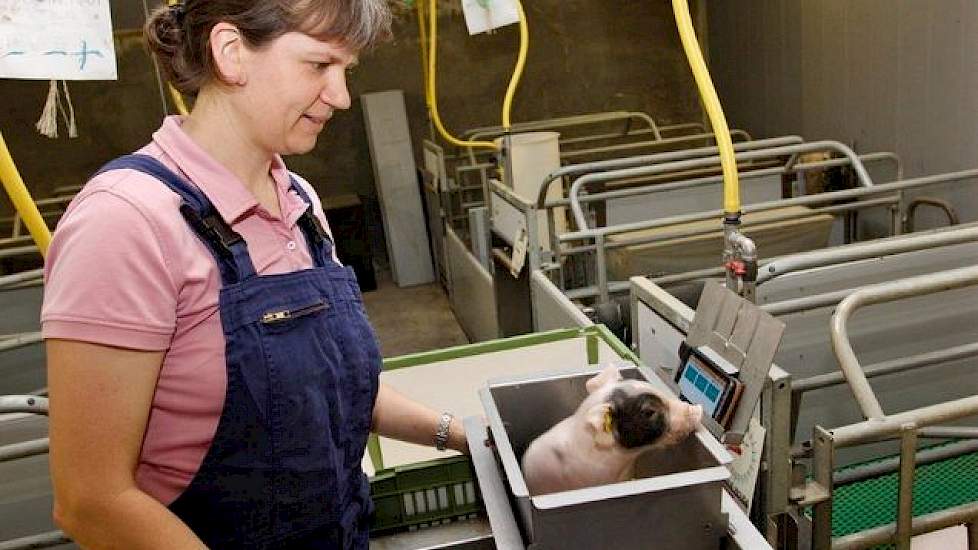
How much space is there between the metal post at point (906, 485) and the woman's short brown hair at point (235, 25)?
1.00 metres

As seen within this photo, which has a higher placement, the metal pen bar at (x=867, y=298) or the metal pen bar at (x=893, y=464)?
the metal pen bar at (x=867, y=298)

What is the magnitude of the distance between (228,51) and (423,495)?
81cm

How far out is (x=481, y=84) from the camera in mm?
5957

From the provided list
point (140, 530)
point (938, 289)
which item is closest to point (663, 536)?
point (140, 530)

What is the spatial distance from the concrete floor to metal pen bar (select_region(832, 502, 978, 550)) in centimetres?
328

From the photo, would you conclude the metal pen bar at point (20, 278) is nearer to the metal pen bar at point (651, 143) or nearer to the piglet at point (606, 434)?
the piglet at point (606, 434)

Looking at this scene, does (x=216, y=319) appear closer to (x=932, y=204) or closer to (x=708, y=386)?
(x=708, y=386)

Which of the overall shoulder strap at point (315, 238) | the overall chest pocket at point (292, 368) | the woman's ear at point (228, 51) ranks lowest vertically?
the overall chest pocket at point (292, 368)

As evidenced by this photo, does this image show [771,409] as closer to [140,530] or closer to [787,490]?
[787,490]

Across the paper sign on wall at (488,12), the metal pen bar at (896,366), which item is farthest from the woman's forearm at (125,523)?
the paper sign on wall at (488,12)

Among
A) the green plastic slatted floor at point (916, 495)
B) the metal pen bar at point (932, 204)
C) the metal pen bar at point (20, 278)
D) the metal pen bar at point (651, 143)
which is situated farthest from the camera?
the metal pen bar at point (651, 143)

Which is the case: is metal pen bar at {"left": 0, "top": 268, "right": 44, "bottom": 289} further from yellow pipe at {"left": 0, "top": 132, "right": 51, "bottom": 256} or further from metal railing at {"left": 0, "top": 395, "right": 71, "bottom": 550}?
yellow pipe at {"left": 0, "top": 132, "right": 51, "bottom": 256}

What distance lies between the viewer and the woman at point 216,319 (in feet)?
2.39

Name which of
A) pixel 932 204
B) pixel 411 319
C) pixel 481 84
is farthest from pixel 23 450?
pixel 481 84
